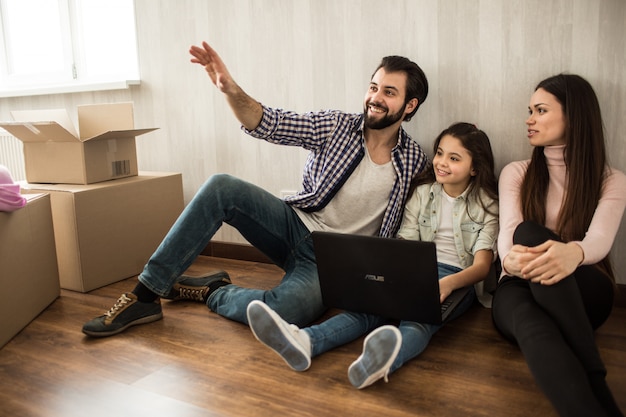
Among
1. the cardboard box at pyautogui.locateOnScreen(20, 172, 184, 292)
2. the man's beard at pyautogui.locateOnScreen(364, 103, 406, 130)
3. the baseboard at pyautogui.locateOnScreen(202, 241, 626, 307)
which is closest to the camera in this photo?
the man's beard at pyautogui.locateOnScreen(364, 103, 406, 130)

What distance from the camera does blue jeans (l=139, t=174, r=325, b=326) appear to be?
174 centimetres

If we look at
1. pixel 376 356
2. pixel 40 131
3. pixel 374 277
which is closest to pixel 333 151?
pixel 374 277

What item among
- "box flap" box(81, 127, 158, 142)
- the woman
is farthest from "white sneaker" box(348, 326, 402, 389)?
"box flap" box(81, 127, 158, 142)

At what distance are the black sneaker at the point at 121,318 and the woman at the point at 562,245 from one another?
1.04 meters

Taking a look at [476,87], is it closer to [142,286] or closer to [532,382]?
[532,382]

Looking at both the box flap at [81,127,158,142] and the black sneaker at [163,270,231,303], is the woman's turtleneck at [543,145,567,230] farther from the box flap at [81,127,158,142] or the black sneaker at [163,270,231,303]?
the box flap at [81,127,158,142]

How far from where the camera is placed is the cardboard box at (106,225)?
2.13m

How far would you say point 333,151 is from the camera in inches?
76.0

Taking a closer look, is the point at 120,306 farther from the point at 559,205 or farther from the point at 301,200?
the point at 559,205

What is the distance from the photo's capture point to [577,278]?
4.87 ft

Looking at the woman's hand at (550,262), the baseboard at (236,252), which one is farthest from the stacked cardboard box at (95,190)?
the woman's hand at (550,262)

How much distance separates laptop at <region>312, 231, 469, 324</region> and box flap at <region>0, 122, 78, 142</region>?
115 cm

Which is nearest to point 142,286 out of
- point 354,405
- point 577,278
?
point 354,405

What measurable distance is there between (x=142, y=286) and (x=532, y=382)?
1.14 metres
